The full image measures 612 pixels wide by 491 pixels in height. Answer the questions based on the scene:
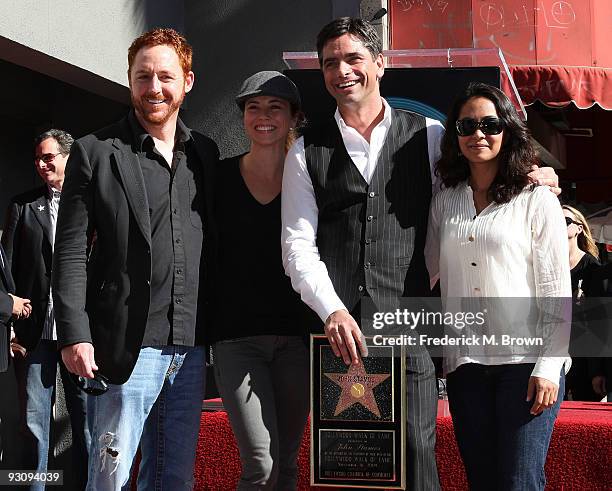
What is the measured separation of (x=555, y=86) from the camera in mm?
6562

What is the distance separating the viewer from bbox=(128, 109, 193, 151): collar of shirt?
10.3 ft

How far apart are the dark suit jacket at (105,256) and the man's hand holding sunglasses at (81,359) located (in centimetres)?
3

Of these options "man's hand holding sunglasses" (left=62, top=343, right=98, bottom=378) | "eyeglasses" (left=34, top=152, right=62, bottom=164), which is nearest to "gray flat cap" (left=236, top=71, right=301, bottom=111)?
"man's hand holding sunglasses" (left=62, top=343, right=98, bottom=378)

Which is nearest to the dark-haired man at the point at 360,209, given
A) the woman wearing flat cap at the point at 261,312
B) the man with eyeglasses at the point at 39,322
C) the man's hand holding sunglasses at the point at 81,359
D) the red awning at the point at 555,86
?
the woman wearing flat cap at the point at 261,312

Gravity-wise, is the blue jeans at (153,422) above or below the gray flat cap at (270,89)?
below

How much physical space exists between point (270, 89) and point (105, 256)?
0.85m

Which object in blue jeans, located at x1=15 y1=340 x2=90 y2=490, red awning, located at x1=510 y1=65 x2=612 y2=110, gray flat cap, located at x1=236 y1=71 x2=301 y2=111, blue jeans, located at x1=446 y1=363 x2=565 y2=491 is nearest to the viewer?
blue jeans, located at x1=446 y1=363 x2=565 y2=491

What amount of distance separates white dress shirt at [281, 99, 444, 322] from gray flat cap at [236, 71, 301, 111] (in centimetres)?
25

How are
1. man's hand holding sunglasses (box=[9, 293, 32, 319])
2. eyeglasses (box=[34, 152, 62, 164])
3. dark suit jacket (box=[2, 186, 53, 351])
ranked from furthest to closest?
eyeglasses (box=[34, 152, 62, 164]) → dark suit jacket (box=[2, 186, 53, 351]) → man's hand holding sunglasses (box=[9, 293, 32, 319])

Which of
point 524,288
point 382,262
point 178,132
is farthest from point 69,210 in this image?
point 524,288

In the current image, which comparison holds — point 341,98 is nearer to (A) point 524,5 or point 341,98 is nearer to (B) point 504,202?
(B) point 504,202

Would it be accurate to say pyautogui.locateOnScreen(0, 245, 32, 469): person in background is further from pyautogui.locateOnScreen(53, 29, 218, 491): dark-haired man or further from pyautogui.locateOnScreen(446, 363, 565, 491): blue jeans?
pyautogui.locateOnScreen(446, 363, 565, 491): blue jeans

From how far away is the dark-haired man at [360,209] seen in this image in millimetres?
2891

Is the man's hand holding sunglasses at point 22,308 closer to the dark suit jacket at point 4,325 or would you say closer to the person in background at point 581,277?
the dark suit jacket at point 4,325
